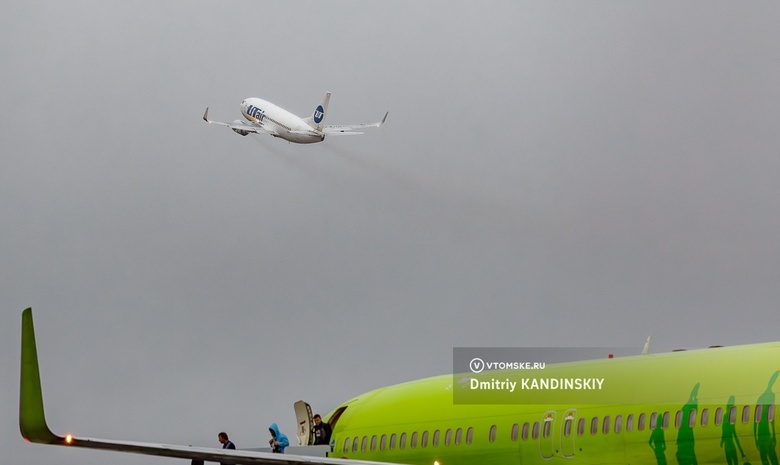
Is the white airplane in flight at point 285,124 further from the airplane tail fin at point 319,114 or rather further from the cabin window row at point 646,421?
the cabin window row at point 646,421

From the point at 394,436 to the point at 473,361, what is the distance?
4722mm

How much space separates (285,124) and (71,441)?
56.1 m

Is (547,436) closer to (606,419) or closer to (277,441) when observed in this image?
(606,419)

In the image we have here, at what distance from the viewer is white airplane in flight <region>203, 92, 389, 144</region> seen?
254 ft

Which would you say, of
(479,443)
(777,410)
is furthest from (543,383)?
(777,410)

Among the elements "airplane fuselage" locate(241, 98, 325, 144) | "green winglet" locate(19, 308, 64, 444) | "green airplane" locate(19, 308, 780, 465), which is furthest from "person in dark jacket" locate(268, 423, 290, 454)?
"airplane fuselage" locate(241, 98, 325, 144)

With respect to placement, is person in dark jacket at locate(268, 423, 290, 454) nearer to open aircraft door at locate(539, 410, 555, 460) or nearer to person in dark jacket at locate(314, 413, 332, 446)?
person in dark jacket at locate(314, 413, 332, 446)

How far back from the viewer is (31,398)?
77.9 ft

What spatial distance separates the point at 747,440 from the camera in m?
25.3

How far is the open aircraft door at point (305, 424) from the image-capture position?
115 feet

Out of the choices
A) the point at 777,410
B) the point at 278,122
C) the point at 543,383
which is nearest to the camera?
the point at 777,410

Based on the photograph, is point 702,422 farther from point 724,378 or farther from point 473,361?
point 473,361

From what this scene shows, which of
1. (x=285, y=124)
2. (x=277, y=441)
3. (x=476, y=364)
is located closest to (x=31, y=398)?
(x=277, y=441)

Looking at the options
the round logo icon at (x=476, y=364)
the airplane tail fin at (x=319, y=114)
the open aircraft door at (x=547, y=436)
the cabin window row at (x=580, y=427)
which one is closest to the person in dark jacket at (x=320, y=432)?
the cabin window row at (x=580, y=427)
